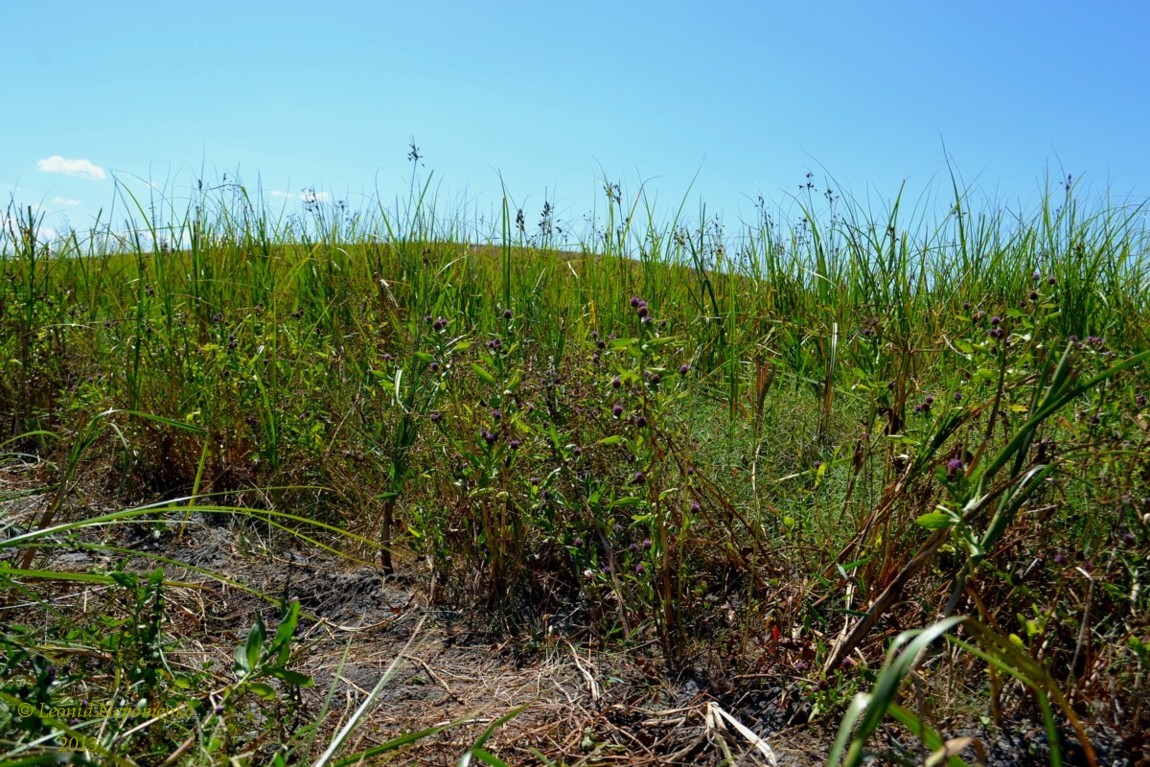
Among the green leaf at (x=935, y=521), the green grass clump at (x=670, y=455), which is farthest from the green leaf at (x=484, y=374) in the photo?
the green leaf at (x=935, y=521)

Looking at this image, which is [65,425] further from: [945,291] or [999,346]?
[945,291]

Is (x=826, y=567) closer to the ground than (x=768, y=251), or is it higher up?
closer to the ground

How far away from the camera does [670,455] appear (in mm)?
2393

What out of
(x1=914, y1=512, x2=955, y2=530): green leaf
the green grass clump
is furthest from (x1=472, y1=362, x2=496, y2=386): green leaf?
(x1=914, y1=512, x2=955, y2=530): green leaf

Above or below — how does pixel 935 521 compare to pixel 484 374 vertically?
below

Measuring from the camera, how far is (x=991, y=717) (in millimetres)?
1551

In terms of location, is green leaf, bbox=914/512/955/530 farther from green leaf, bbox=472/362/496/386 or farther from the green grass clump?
green leaf, bbox=472/362/496/386

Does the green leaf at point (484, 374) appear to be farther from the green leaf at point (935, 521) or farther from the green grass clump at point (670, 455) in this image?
the green leaf at point (935, 521)

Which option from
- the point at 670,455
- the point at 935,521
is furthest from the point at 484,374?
the point at 935,521

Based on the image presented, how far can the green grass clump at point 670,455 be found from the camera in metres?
1.69

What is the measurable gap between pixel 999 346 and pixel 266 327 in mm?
2629

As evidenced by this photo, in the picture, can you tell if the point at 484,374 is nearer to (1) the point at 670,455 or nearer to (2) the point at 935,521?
(1) the point at 670,455

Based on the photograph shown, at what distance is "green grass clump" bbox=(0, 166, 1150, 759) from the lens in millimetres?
1687

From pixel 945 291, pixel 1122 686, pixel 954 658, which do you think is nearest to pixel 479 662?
pixel 954 658
